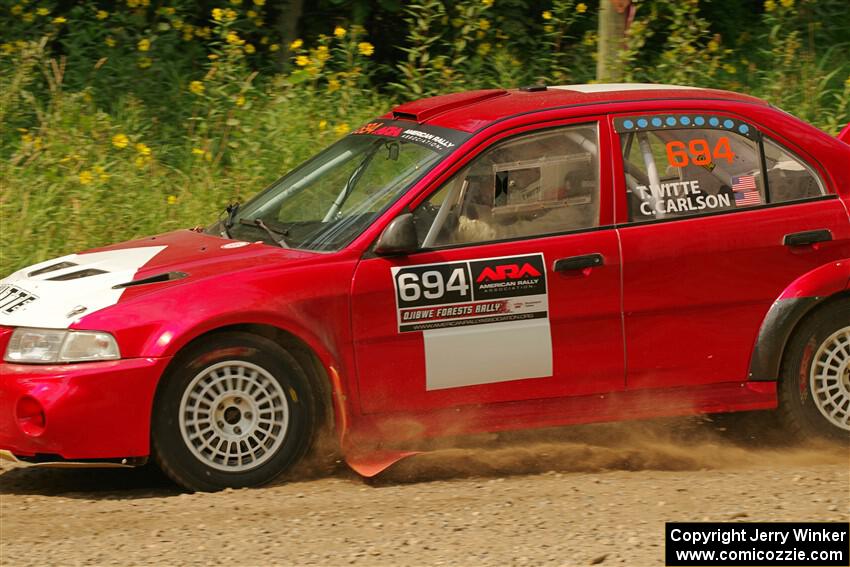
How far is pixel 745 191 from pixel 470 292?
1479mm

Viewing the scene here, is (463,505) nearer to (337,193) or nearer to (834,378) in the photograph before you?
(337,193)

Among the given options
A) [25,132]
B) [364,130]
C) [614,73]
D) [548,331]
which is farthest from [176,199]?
[548,331]

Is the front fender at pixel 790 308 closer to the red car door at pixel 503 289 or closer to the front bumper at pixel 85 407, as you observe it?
the red car door at pixel 503 289

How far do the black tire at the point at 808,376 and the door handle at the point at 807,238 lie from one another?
1.07 ft

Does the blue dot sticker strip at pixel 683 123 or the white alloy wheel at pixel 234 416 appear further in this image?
the blue dot sticker strip at pixel 683 123

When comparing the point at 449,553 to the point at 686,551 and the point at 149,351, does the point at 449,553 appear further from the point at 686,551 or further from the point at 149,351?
the point at 149,351

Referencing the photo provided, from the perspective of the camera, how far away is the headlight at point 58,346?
5.41m

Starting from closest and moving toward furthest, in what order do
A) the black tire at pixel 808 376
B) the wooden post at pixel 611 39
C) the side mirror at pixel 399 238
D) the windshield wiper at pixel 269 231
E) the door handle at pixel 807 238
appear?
the side mirror at pixel 399 238 < the windshield wiper at pixel 269 231 < the door handle at pixel 807 238 < the black tire at pixel 808 376 < the wooden post at pixel 611 39

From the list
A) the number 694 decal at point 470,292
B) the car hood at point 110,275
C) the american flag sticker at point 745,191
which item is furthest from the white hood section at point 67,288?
the american flag sticker at point 745,191

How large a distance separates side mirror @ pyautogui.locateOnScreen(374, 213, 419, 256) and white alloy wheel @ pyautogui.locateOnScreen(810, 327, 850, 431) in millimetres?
2096

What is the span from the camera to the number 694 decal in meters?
5.70

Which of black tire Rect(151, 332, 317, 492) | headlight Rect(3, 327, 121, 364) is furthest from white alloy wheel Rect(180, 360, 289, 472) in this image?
headlight Rect(3, 327, 121, 364)

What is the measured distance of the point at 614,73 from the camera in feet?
33.3

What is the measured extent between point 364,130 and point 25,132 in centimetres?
413
